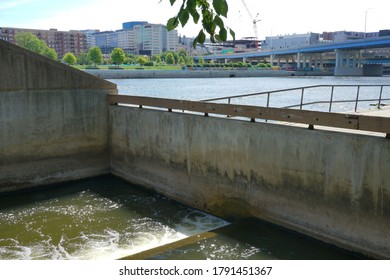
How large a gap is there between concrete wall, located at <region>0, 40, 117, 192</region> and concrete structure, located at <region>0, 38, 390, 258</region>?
0.10ft

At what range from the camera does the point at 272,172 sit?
9781 millimetres

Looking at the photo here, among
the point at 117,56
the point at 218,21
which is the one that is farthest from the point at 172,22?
the point at 117,56

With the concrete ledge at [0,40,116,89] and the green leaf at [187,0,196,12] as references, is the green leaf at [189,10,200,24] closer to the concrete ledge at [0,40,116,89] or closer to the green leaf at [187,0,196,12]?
the green leaf at [187,0,196,12]

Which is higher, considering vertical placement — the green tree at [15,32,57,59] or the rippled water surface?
the green tree at [15,32,57,59]

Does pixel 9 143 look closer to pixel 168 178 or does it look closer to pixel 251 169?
pixel 168 178

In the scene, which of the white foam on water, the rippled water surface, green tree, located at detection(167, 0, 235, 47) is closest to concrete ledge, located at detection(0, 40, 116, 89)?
the rippled water surface

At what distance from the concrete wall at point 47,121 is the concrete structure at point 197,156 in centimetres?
3

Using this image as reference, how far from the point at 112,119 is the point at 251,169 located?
6650 mm

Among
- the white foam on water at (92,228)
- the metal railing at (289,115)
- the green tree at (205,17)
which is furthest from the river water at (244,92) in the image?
the green tree at (205,17)

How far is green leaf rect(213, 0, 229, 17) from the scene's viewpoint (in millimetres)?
2422

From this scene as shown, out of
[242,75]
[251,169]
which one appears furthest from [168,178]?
[242,75]

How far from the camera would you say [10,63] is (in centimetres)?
1274

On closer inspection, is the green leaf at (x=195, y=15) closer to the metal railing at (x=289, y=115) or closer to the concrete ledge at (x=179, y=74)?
the metal railing at (x=289, y=115)

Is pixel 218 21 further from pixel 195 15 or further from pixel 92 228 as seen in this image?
pixel 92 228
